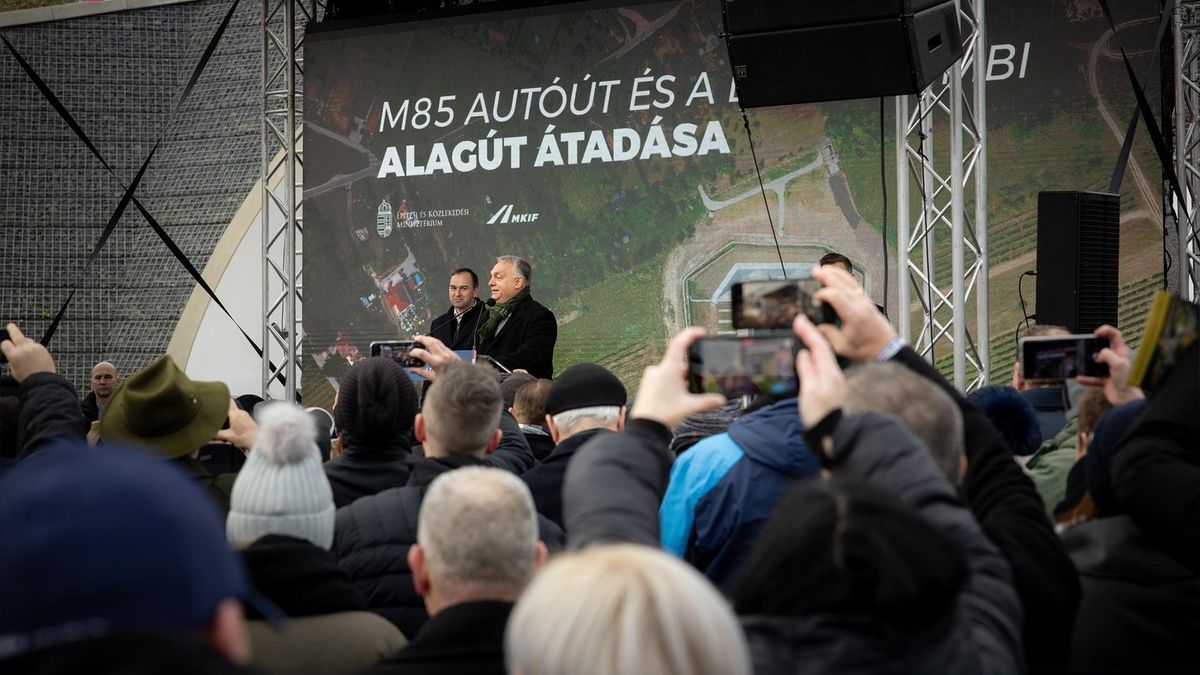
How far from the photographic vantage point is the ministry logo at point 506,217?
8.17 m

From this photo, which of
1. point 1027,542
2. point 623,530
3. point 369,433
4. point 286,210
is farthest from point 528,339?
point 623,530

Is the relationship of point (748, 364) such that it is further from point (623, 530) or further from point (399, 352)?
point (399, 352)

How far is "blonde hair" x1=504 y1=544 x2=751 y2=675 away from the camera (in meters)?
1.02

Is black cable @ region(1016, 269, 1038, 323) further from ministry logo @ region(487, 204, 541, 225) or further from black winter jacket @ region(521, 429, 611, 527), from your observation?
black winter jacket @ region(521, 429, 611, 527)

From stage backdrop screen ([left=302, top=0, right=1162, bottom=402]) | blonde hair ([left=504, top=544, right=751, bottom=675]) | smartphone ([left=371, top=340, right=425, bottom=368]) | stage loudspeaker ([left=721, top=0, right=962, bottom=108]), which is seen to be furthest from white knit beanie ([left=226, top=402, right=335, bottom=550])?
stage backdrop screen ([left=302, top=0, right=1162, bottom=402])

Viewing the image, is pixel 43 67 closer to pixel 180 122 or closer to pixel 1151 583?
pixel 180 122

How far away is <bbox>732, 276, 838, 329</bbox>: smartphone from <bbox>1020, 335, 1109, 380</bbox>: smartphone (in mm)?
908

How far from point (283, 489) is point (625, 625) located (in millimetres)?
1246

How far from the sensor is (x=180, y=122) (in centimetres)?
930

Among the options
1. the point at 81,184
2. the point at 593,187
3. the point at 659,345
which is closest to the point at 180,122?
the point at 81,184

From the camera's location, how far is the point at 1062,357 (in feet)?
9.02

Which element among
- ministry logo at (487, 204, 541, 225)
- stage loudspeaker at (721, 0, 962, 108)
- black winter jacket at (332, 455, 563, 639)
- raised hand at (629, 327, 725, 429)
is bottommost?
black winter jacket at (332, 455, 563, 639)

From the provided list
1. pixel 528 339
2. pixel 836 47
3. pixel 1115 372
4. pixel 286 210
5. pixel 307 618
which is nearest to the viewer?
pixel 307 618

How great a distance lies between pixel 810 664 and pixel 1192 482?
1.03 metres
